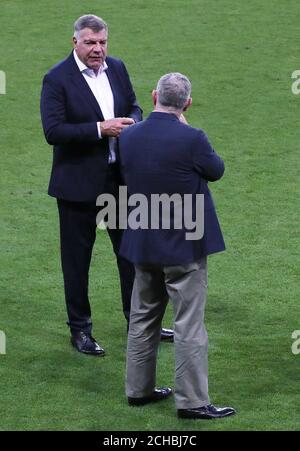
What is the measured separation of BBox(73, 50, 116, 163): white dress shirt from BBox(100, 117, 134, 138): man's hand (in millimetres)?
176

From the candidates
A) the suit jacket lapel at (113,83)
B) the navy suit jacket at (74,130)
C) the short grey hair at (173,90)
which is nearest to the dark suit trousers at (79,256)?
the navy suit jacket at (74,130)

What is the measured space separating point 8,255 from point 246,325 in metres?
1.98

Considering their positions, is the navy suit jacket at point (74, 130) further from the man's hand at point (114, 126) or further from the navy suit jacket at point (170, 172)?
the navy suit jacket at point (170, 172)

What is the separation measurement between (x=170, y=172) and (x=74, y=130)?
1.01m

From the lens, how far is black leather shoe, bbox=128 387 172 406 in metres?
6.27

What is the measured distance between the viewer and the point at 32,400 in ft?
20.7

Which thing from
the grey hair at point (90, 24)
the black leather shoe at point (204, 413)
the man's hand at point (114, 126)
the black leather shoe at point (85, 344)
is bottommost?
the black leather shoe at point (204, 413)

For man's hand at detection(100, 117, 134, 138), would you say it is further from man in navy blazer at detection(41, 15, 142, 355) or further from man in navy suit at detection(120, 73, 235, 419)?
man in navy suit at detection(120, 73, 235, 419)

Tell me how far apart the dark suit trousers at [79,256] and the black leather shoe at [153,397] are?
0.89 m

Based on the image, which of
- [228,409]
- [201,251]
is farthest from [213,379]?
[201,251]

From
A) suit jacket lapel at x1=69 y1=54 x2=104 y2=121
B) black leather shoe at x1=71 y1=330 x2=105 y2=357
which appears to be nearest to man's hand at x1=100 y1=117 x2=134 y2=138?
suit jacket lapel at x1=69 y1=54 x2=104 y2=121

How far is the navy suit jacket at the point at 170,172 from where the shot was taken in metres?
5.90

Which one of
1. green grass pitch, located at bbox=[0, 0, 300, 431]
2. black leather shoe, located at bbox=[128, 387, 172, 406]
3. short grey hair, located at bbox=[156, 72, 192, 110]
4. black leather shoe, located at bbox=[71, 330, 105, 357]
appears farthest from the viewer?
black leather shoe, located at bbox=[71, 330, 105, 357]
